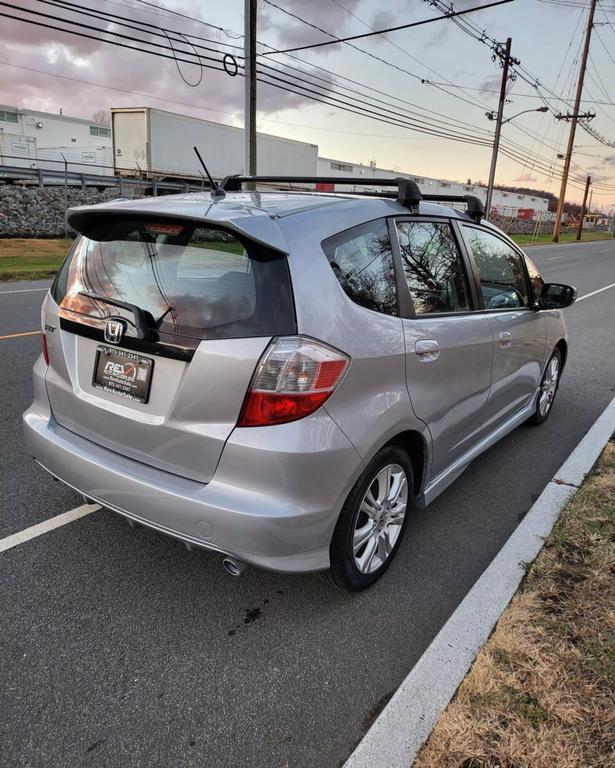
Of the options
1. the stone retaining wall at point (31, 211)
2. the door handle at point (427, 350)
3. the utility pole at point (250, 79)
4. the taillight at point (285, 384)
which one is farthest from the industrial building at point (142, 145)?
the taillight at point (285, 384)

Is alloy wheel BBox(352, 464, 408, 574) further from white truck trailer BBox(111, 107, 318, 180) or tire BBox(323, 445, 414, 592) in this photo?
white truck trailer BBox(111, 107, 318, 180)

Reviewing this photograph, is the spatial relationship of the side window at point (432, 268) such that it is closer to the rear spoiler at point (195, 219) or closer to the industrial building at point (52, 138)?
the rear spoiler at point (195, 219)

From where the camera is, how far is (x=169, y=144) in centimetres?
2923

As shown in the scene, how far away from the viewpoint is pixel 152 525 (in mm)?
2348

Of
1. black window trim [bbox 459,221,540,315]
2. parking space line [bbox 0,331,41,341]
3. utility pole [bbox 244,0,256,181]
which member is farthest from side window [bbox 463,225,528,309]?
utility pole [bbox 244,0,256,181]

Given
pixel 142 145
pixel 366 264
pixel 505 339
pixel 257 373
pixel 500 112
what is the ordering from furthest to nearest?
pixel 500 112
pixel 142 145
pixel 505 339
pixel 366 264
pixel 257 373

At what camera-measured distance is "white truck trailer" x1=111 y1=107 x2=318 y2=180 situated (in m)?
28.5

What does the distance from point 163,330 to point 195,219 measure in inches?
18.6

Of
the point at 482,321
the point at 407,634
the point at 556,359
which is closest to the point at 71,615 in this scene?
the point at 407,634

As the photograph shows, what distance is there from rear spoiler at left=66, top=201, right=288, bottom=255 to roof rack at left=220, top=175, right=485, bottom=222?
37.4 inches

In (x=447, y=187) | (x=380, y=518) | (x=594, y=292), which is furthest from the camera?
(x=447, y=187)

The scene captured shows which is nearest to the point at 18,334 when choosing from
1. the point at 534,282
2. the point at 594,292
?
the point at 534,282

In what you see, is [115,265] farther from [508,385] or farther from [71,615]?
[508,385]

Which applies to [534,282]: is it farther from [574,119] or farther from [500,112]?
[574,119]
